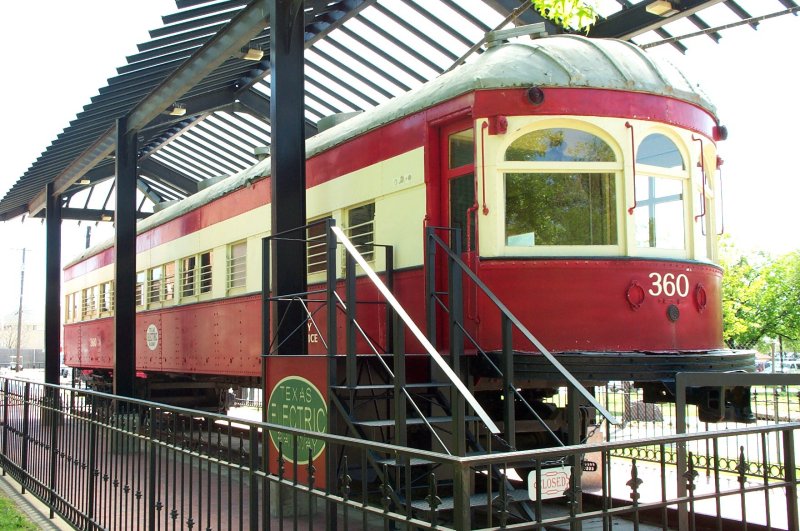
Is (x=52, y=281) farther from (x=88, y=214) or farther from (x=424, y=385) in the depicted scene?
(x=424, y=385)

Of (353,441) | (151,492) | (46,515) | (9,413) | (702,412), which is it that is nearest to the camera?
(353,441)

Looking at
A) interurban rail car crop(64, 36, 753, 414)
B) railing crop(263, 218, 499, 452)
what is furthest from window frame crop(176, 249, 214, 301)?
interurban rail car crop(64, 36, 753, 414)

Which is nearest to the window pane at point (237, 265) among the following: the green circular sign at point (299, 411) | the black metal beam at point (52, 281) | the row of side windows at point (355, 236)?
the row of side windows at point (355, 236)

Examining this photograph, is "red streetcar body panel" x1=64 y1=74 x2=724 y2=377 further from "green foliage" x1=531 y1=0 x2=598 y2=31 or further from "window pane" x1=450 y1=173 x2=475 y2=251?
"green foliage" x1=531 y1=0 x2=598 y2=31

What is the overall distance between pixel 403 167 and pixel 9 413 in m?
6.86

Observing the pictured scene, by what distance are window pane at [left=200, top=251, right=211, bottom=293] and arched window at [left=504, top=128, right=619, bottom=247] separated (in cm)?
628

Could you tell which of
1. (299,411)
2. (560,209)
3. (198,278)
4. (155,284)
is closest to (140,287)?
(155,284)

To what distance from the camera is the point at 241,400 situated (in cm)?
2359

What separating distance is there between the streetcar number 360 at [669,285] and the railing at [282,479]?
1.59 m

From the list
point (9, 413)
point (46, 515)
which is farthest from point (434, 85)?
point (9, 413)

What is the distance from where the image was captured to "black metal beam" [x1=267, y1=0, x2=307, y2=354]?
8.20 metres

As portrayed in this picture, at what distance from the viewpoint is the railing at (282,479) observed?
11.0 feet

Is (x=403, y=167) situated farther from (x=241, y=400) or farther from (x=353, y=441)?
(x=241, y=400)

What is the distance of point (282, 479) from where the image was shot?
418 cm
